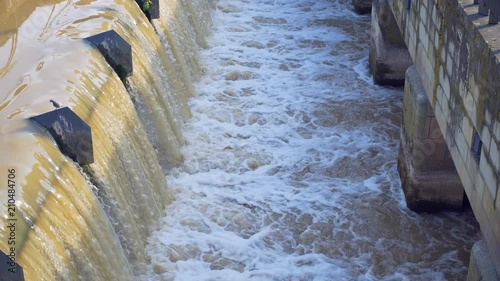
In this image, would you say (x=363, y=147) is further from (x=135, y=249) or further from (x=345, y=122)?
(x=135, y=249)

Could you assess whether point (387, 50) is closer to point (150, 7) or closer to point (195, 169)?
point (150, 7)

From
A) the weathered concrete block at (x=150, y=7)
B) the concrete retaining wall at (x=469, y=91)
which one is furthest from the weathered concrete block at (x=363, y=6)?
the concrete retaining wall at (x=469, y=91)

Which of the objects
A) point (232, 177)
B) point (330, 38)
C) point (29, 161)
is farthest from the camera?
point (330, 38)

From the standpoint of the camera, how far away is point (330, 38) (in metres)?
16.1

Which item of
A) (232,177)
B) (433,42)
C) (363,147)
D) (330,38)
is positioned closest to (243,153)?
(232,177)

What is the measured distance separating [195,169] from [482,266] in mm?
4837

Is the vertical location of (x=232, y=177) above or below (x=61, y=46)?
below

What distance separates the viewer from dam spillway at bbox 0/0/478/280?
26.6 ft

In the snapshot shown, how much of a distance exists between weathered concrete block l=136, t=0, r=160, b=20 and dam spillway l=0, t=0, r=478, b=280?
278mm

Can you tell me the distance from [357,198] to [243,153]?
1847 millimetres

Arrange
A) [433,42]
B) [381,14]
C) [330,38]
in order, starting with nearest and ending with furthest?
[433,42], [381,14], [330,38]

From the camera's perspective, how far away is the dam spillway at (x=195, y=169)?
8094mm

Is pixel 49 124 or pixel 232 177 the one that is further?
pixel 232 177

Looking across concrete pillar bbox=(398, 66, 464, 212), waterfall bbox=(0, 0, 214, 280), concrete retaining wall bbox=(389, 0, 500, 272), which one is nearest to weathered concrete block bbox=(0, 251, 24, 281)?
waterfall bbox=(0, 0, 214, 280)
